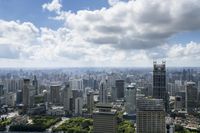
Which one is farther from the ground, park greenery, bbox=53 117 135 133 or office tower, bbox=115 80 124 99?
office tower, bbox=115 80 124 99

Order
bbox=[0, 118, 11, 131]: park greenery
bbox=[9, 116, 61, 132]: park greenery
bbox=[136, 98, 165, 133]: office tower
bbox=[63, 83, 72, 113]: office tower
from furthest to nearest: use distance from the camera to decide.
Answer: bbox=[63, 83, 72, 113]: office tower
bbox=[0, 118, 11, 131]: park greenery
bbox=[9, 116, 61, 132]: park greenery
bbox=[136, 98, 165, 133]: office tower

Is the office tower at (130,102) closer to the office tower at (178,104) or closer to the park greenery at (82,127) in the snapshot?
the office tower at (178,104)

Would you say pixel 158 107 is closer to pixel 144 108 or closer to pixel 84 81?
pixel 144 108

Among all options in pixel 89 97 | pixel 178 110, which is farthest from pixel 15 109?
pixel 178 110

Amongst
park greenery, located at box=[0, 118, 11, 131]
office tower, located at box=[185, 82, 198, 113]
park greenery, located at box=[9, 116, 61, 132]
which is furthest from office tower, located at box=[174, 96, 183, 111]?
park greenery, located at box=[0, 118, 11, 131]

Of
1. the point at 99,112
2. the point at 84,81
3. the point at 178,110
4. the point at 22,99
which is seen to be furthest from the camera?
the point at 84,81

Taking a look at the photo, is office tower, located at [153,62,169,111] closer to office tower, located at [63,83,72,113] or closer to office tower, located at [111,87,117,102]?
office tower, located at [63,83,72,113]

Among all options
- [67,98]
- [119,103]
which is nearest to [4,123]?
[67,98]
